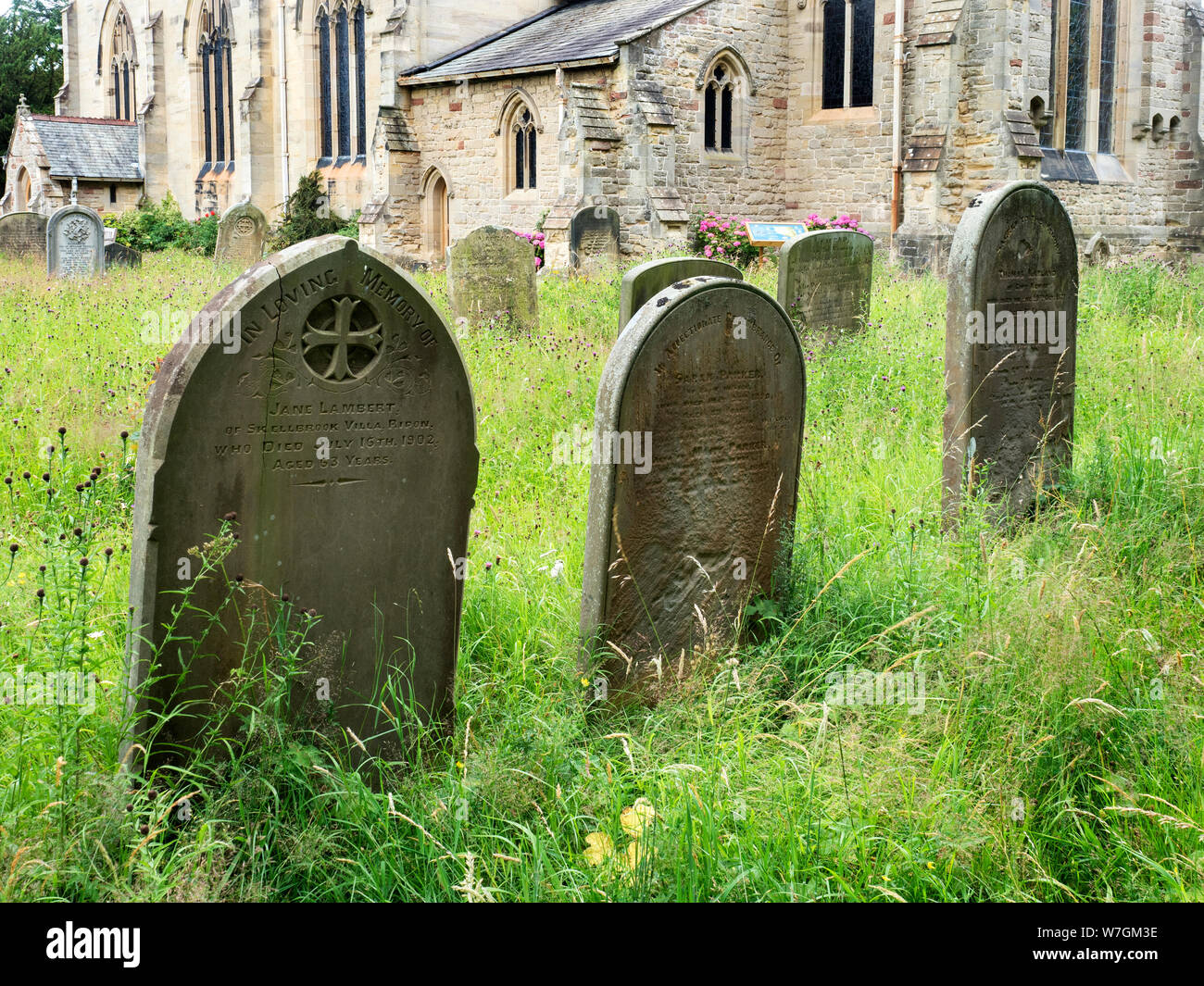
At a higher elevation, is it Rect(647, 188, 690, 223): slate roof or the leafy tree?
the leafy tree

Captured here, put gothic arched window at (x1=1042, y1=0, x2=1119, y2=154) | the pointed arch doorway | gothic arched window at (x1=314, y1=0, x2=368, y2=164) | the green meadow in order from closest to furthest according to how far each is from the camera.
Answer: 1. the green meadow
2. gothic arched window at (x1=1042, y1=0, x2=1119, y2=154)
3. the pointed arch doorway
4. gothic arched window at (x1=314, y1=0, x2=368, y2=164)

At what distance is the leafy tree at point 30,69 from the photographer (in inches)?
1717

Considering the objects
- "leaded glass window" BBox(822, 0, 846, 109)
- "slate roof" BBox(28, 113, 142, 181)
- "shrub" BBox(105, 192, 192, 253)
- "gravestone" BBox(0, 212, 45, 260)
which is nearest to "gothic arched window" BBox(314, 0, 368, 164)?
"shrub" BBox(105, 192, 192, 253)

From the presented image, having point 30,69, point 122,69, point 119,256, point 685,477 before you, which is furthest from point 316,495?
point 30,69

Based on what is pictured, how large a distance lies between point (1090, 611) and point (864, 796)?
50.8 inches

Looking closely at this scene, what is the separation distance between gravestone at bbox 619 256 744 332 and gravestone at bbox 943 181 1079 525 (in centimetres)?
124

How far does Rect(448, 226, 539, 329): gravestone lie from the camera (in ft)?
37.8

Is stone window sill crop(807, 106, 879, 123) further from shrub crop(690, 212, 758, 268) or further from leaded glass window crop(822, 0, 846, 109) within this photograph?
shrub crop(690, 212, 758, 268)

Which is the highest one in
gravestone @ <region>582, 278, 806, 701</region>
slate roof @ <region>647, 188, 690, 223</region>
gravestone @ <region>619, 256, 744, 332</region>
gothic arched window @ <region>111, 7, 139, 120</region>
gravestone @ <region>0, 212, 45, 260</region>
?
gothic arched window @ <region>111, 7, 139, 120</region>

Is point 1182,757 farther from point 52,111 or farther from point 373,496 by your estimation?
point 52,111

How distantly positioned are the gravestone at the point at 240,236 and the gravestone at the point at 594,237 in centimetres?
600

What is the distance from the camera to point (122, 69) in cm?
3750

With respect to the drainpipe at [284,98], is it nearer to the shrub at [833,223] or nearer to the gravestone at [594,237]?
the gravestone at [594,237]

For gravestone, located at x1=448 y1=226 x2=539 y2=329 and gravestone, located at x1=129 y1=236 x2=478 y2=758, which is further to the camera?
gravestone, located at x1=448 y1=226 x2=539 y2=329
